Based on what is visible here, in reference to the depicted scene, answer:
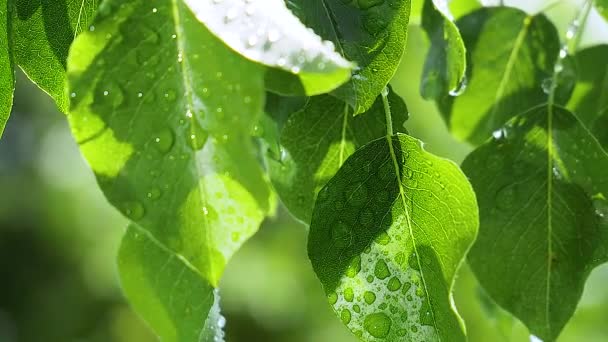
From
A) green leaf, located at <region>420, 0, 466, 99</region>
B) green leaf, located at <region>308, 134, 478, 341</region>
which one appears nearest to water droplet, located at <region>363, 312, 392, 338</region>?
green leaf, located at <region>308, 134, 478, 341</region>

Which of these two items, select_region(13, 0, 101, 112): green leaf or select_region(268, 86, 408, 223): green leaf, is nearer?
select_region(13, 0, 101, 112): green leaf

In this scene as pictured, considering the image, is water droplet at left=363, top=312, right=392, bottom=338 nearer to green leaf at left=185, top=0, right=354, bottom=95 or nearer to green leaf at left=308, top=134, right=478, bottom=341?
green leaf at left=308, top=134, right=478, bottom=341

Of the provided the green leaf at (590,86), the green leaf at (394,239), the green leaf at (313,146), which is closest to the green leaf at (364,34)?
the green leaf at (394,239)

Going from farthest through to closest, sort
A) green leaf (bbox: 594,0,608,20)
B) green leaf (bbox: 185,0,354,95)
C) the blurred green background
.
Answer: the blurred green background, green leaf (bbox: 594,0,608,20), green leaf (bbox: 185,0,354,95)

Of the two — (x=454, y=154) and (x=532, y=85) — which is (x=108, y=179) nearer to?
(x=532, y=85)

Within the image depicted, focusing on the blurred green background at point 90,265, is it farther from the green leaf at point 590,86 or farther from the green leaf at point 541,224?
the green leaf at point 541,224

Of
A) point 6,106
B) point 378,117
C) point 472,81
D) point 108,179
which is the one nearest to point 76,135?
point 108,179

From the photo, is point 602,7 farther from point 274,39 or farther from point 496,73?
point 274,39
